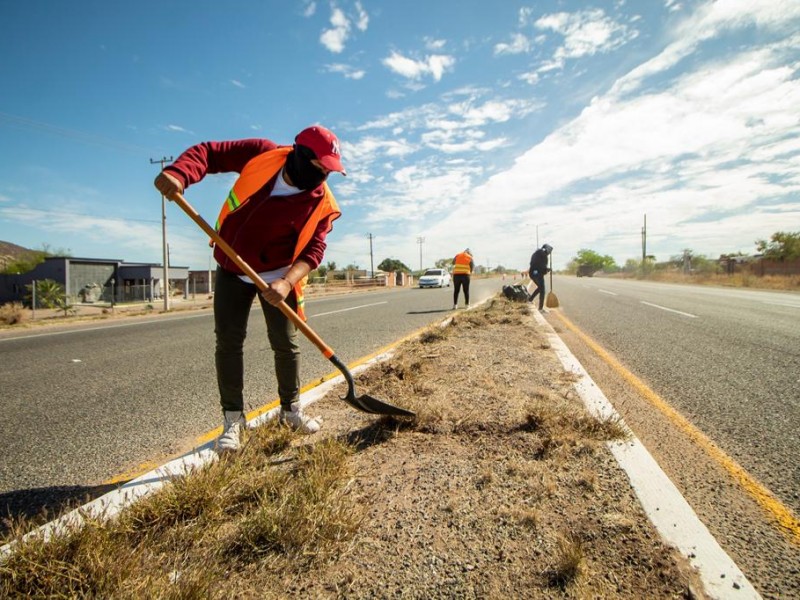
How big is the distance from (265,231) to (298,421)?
1189mm

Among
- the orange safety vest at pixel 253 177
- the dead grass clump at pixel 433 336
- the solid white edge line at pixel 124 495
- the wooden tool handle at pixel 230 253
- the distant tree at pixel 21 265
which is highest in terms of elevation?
the distant tree at pixel 21 265

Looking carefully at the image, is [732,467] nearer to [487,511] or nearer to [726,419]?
[726,419]

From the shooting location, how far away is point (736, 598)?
1182 millimetres

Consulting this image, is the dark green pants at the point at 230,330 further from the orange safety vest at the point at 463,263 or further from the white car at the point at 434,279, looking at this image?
A: the white car at the point at 434,279

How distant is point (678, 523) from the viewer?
1.52 meters

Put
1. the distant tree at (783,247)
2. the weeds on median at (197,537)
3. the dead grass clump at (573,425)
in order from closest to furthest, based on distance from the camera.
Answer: the weeds on median at (197,537), the dead grass clump at (573,425), the distant tree at (783,247)

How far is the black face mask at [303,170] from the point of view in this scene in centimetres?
224

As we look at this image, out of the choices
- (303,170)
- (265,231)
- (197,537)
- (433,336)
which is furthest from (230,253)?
(433,336)

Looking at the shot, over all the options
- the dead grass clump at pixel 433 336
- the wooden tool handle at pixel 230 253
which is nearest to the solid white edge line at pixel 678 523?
the wooden tool handle at pixel 230 253

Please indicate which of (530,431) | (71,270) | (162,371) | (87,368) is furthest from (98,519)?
(71,270)

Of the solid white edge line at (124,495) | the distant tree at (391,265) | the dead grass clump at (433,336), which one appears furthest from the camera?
the distant tree at (391,265)

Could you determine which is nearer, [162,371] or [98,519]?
[98,519]

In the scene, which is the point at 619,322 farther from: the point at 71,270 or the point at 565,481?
the point at 71,270

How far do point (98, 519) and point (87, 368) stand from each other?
4.34 meters
